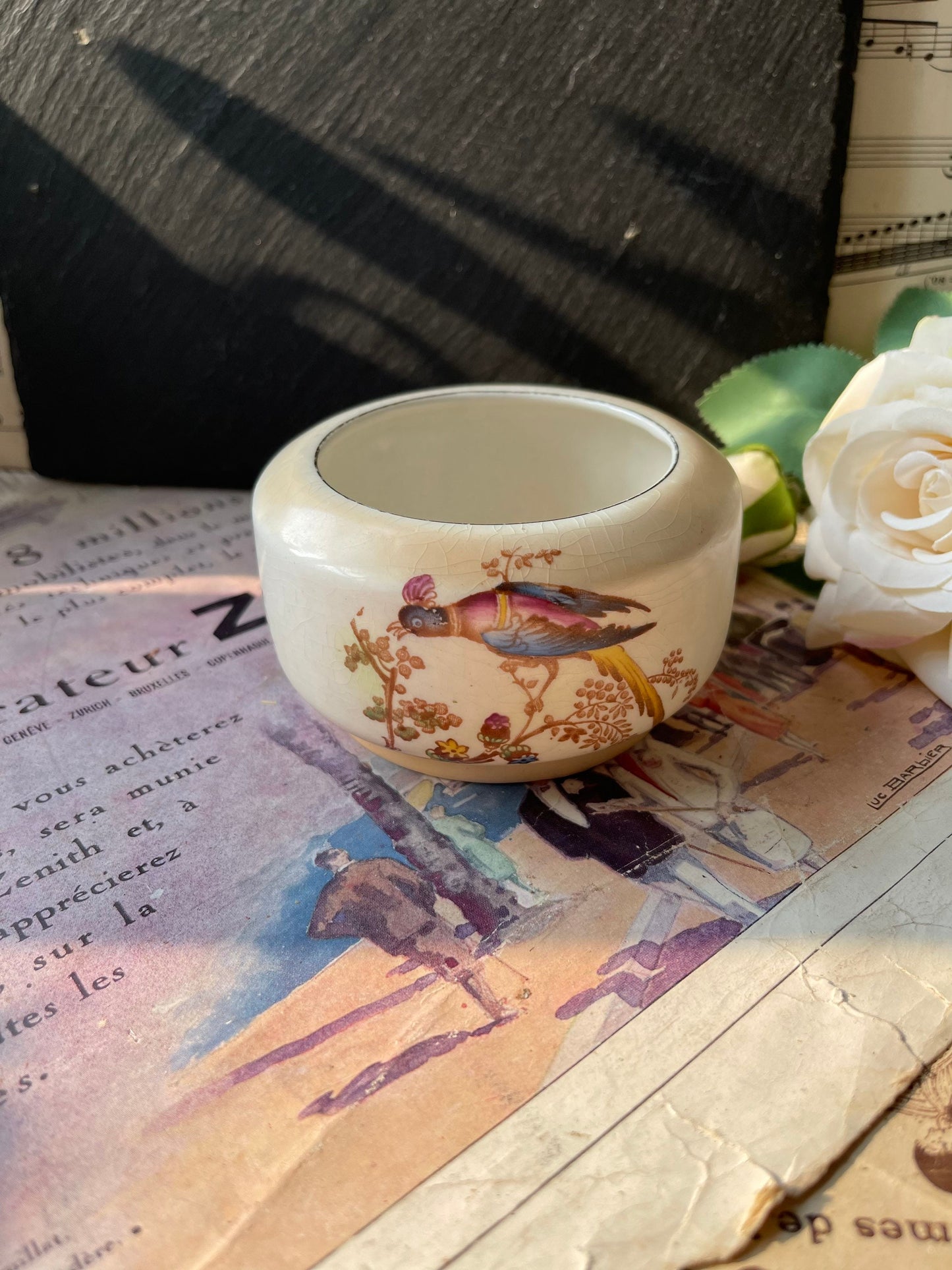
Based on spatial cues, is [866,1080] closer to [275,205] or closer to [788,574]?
[788,574]

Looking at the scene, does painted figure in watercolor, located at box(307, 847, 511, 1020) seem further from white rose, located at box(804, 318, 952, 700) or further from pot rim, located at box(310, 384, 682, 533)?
white rose, located at box(804, 318, 952, 700)

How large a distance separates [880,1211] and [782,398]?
463mm

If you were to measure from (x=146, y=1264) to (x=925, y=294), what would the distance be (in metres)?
0.61

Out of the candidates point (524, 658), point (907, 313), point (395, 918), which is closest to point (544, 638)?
point (524, 658)

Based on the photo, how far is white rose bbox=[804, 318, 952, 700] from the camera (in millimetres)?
481

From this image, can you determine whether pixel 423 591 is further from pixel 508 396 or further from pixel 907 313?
pixel 907 313

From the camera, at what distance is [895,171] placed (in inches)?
25.6

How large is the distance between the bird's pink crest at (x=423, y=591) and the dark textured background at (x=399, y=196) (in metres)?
0.36

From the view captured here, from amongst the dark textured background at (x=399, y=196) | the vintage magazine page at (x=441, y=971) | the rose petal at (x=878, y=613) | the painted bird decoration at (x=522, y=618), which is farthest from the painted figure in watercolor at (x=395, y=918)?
the dark textured background at (x=399, y=196)

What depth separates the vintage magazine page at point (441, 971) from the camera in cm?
31

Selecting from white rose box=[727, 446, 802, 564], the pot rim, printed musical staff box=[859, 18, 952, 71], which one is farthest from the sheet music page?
the pot rim

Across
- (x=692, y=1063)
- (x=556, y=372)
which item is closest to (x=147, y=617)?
(x=556, y=372)

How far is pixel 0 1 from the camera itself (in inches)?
25.5

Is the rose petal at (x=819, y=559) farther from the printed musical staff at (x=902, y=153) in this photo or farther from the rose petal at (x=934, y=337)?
the printed musical staff at (x=902, y=153)
